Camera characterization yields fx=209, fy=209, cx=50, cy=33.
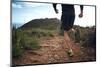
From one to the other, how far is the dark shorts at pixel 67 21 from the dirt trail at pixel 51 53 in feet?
0.51

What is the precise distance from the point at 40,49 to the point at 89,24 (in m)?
Answer: 0.78

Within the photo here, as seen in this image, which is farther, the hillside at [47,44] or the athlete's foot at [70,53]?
the athlete's foot at [70,53]

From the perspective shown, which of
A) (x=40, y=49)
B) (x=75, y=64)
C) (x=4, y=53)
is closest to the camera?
(x=4, y=53)

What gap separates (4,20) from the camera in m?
2.39

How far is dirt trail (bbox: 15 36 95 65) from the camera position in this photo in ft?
8.21

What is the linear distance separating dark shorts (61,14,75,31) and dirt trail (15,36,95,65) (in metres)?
0.16

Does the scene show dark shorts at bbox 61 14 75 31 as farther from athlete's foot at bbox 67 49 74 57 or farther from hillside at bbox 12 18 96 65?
athlete's foot at bbox 67 49 74 57

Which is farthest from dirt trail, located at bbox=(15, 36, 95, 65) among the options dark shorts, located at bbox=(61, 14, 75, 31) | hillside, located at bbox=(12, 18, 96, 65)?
dark shorts, located at bbox=(61, 14, 75, 31)

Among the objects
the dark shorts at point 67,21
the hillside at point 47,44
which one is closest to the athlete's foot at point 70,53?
the hillside at point 47,44

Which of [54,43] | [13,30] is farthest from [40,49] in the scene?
[13,30]

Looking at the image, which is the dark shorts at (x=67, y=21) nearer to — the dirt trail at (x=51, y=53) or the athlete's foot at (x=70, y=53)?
the dirt trail at (x=51, y=53)

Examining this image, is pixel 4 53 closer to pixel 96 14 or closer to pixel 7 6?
pixel 7 6

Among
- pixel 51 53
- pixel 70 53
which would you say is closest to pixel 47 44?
pixel 51 53

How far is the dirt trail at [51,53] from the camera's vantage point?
8.21 ft
